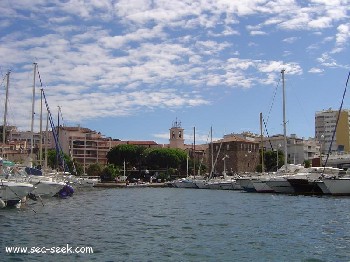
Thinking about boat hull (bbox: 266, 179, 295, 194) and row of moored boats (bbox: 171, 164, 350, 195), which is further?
boat hull (bbox: 266, 179, 295, 194)

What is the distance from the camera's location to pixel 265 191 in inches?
2411

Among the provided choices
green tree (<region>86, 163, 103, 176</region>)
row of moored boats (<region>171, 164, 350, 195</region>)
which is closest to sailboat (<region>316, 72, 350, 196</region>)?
row of moored boats (<region>171, 164, 350, 195</region>)

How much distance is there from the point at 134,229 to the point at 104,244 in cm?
501

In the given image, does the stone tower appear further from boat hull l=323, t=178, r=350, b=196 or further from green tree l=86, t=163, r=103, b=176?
boat hull l=323, t=178, r=350, b=196

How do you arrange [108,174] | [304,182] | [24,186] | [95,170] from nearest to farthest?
[24,186] < [304,182] < [108,174] < [95,170]

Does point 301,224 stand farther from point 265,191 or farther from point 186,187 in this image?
point 186,187

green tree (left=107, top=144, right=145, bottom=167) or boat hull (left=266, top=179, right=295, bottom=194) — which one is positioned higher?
green tree (left=107, top=144, right=145, bottom=167)

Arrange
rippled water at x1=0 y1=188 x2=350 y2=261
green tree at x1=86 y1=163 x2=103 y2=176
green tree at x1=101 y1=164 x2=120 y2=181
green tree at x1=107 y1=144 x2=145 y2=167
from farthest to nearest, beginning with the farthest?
green tree at x1=107 y1=144 x2=145 y2=167
green tree at x1=86 y1=163 x2=103 y2=176
green tree at x1=101 y1=164 x2=120 y2=181
rippled water at x1=0 y1=188 x2=350 y2=261

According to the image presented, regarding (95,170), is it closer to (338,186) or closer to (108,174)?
(108,174)

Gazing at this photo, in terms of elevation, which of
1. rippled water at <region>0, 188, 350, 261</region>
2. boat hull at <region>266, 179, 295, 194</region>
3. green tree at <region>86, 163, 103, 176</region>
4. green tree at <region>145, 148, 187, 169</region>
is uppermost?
green tree at <region>145, 148, 187, 169</region>

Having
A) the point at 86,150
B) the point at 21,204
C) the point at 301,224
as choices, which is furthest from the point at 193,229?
the point at 86,150

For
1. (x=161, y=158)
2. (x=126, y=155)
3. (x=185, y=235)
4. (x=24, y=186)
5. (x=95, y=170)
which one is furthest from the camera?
(x=126, y=155)

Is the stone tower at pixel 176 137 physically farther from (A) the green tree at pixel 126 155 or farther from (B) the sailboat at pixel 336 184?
(B) the sailboat at pixel 336 184

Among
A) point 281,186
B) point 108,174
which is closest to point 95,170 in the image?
point 108,174
